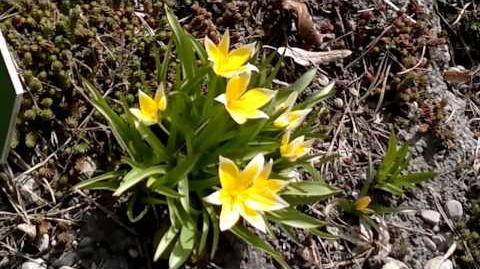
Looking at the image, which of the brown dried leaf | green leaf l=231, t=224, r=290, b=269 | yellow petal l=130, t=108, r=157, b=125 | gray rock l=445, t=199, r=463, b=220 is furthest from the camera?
the brown dried leaf

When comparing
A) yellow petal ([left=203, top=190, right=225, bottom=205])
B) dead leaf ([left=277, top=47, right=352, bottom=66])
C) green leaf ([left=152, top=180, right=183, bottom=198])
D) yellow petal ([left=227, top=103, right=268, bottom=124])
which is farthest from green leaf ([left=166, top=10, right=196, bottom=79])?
dead leaf ([left=277, top=47, right=352, bottom=66])

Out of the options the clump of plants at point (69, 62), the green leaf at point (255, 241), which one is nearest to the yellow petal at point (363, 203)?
the green leaf at point (255, 241)

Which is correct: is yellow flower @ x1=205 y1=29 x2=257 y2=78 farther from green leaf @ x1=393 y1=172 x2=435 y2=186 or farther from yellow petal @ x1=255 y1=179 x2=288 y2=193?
green leaf @ x1=393 y1=172 x2=435 y2=186

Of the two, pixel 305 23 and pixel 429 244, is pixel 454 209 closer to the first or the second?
pixel 429 244

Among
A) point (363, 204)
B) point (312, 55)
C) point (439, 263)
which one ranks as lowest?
point (439, 263)

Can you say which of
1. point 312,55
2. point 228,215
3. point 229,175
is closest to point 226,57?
point 229,175

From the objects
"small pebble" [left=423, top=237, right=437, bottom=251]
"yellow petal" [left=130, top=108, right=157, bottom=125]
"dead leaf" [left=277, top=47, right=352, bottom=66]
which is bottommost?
"small pebble" [left=423, top=237, right=437, bottom=251]

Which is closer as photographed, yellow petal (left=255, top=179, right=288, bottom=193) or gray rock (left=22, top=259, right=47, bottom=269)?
yellow petal (left=255, top=179, right=288, bottom=193)
